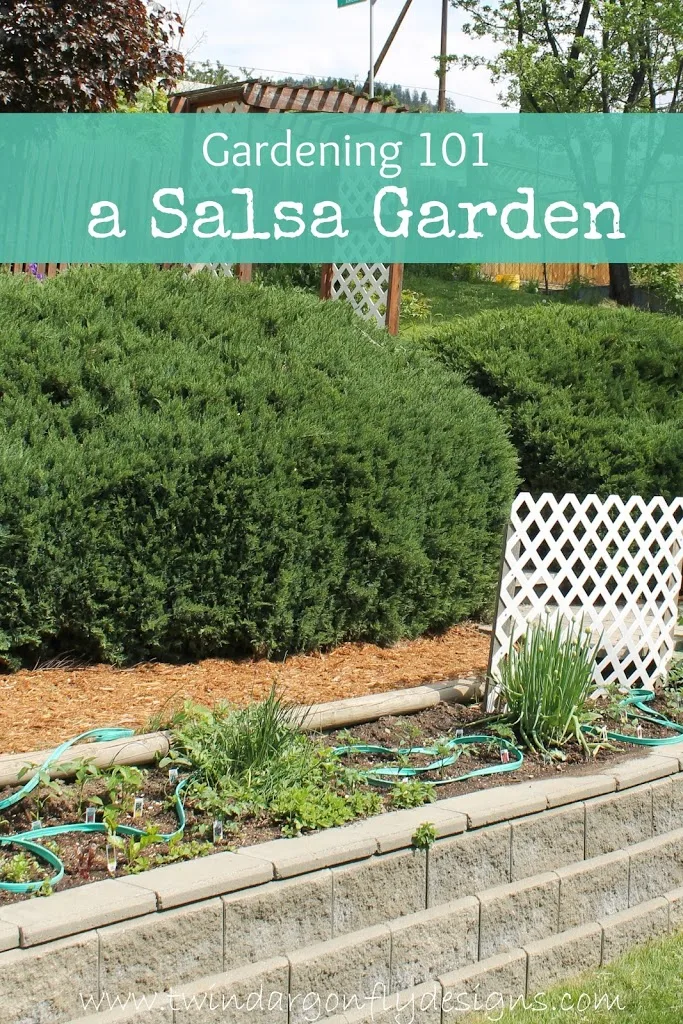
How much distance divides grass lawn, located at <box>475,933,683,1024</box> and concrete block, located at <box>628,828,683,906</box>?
0.22 m

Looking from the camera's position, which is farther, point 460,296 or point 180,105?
point 460,296

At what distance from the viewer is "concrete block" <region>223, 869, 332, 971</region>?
9.94 feet

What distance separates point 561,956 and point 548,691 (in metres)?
0.98

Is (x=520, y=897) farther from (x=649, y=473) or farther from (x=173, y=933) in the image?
(x=649, y=473)

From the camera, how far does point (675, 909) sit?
425 cm

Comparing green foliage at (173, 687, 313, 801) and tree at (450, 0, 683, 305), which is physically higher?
tree at (450, 0, 683, 305)

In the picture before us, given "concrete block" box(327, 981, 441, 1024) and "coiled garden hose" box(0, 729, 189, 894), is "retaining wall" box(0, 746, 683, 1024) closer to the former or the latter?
"concrete block" box(327, 981, 441, 1024)

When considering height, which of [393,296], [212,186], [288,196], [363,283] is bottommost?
[393,296]

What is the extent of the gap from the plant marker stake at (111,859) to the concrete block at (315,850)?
36 cm

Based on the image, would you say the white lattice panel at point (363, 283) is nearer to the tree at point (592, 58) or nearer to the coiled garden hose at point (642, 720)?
the coiled garden hose at point (642, 720)

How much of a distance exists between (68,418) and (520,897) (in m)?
2.97

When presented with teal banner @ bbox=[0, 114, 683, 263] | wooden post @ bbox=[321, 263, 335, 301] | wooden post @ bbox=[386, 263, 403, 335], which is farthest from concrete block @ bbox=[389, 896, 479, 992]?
wooden post @ bbox=[321, 263, 335, 301]

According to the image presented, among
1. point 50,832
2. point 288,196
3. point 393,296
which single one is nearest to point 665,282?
point 288,196

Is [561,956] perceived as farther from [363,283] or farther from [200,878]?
[363,283]
